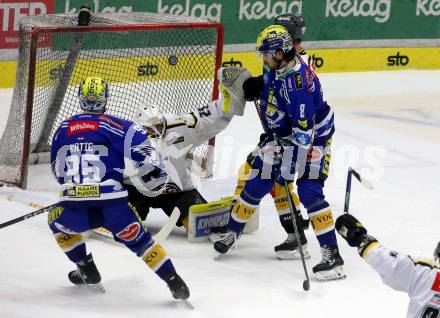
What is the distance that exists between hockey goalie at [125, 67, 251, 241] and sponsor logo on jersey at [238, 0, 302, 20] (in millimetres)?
4198

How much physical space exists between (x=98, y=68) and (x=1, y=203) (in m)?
1.70

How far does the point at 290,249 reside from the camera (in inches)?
255

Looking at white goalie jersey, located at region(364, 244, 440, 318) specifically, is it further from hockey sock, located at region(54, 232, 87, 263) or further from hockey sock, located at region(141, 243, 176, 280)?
hockey sock, located at region(54, 232, 87, 263)

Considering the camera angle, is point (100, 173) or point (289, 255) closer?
point (100, 173)

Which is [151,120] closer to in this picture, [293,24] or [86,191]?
[293,24]

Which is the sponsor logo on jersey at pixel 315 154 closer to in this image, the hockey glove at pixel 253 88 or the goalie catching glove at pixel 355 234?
the hockey glove at pixel 253 88

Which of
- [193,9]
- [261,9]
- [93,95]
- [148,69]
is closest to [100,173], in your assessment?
[93,95]

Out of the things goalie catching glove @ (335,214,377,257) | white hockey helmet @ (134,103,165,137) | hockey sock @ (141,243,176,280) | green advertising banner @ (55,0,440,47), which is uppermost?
green advertising banner @ (55,0,440,47)

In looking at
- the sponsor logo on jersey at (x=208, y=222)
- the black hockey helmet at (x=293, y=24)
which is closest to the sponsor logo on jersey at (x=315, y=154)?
the sponsor logo on jersey at (x=208, y=222)

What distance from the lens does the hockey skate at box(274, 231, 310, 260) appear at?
6.45m

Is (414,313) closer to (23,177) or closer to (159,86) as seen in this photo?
(23,177)

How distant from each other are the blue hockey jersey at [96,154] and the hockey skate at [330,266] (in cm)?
127

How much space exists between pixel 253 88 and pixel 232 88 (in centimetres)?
19

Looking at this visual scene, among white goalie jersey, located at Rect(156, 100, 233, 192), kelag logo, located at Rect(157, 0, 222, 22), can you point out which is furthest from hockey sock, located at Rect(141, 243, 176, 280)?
kelag logo, located at Rect(157, 0, 222, 22)
